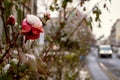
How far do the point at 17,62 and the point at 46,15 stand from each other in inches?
28.8

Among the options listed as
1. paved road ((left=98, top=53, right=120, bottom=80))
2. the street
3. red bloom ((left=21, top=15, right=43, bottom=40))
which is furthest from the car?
red bloom ((left=21, top=15, right=43, bottom=40))

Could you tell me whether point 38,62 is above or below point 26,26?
below

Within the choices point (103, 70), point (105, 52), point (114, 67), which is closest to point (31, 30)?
point (103, 70)

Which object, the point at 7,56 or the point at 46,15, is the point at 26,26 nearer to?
the point at 7,56

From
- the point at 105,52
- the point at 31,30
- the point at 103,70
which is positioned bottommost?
the point at 105,52

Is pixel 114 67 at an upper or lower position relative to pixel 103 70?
lower

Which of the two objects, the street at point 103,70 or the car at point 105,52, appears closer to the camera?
the street at point 103,70

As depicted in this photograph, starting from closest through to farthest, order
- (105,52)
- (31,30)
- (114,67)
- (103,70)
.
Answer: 1. (31,30)
2. (103,70)
3. (114,67)
4. (105,52)

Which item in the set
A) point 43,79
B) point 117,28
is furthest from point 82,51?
point 117,28

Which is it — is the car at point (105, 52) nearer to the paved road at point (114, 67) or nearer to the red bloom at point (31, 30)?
the paved road at point (114, 67)

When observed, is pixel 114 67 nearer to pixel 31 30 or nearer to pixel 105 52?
pixel 105 52

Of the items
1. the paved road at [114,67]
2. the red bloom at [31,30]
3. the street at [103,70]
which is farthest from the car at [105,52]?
the red bloom at [31,30]

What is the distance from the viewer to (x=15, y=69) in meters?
2.07

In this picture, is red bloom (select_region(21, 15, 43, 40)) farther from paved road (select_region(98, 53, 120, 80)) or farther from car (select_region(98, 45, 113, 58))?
car (select_region(98, 45, 113, 58))
